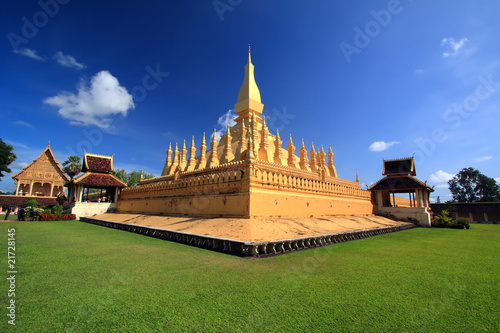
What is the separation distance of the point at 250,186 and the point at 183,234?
11.1ft

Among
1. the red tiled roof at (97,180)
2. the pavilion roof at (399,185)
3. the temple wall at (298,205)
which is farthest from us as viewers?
the red tiled roof at (97,180)

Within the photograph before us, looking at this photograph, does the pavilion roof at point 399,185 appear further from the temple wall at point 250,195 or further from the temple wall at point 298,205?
the temple wall at point 298,205

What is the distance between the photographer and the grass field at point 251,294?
9.58ft

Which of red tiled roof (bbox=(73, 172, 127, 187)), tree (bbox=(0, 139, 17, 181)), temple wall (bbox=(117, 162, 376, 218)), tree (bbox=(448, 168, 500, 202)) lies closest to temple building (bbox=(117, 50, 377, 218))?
temple wall (bbox=(117, 162, 376, 218))

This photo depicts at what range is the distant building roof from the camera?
23125 mm

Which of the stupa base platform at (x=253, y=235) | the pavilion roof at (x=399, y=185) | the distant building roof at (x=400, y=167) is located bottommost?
the stupa base platform at (x=253, y=235)

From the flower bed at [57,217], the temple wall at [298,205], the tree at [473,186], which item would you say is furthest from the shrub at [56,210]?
the tree at [473,186]

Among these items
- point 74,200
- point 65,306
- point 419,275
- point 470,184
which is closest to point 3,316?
point 65,306

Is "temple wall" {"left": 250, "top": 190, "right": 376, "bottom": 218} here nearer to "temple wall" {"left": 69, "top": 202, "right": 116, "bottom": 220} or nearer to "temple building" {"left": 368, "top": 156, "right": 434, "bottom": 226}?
"temple building" {"left": 368, "top": 156, "right": 434, "bottom": 226}

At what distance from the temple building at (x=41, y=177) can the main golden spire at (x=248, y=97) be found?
1109 inches

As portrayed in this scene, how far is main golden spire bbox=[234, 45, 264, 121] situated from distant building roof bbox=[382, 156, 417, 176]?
15.0 meters

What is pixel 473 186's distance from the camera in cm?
4494

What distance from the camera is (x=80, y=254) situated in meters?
6.68

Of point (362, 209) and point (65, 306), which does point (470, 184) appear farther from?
point (65, 306)
